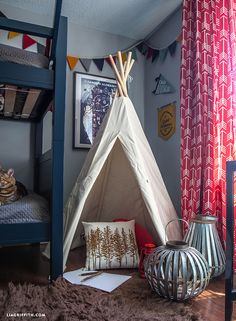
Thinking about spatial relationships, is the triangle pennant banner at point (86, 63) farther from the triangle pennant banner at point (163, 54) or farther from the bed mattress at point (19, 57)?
the bed mattress at point (19, 57)

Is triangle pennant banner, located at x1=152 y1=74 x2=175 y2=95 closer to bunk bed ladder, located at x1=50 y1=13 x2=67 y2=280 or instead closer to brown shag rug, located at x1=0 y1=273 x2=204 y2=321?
bunk bed ladder, located at x1=50 y1=13 x2=67 y2=280

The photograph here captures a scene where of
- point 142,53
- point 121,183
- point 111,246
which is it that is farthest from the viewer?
point 142,53

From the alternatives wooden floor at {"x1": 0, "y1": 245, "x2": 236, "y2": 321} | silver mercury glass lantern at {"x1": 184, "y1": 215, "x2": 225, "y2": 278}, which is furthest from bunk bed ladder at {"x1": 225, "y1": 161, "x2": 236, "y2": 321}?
silver mercury glass lantern at {"x1": 184, "y1": 215, "x2": 225, "y2": 278}

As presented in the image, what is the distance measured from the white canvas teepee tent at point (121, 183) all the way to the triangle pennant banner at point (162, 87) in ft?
1.71

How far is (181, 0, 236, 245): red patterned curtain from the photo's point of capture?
1.65 metres

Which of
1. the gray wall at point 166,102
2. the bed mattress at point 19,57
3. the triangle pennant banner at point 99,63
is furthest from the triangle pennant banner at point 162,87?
the bed mattress at point 19,57

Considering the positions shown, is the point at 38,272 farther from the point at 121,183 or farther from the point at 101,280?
the point at 121,183

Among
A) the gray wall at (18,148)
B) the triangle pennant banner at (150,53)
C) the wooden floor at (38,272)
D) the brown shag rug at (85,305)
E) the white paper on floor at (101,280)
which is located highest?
the triangle pennant banner at (150,53)

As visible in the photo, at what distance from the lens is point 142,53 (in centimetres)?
276

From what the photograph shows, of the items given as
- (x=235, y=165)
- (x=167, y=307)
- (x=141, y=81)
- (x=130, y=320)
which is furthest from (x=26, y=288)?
(x=141, y=81)

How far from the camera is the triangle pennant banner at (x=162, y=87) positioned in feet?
7.81

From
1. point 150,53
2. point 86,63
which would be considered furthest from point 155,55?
point 86,63

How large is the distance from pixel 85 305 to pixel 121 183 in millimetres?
1049

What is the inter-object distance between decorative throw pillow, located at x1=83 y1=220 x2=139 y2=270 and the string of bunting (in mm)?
1564
